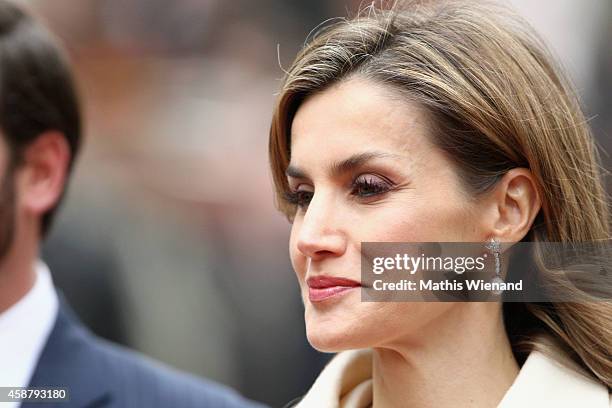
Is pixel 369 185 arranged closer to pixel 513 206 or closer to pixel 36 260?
pixel 513 206

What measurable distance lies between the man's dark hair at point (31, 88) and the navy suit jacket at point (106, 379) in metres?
0.52

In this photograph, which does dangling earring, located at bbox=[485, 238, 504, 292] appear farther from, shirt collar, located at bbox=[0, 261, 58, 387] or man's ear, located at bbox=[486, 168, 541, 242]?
shirt collar, located at bbox=[0, 261, 58, 387]

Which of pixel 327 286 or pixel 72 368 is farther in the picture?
pixel 72 368

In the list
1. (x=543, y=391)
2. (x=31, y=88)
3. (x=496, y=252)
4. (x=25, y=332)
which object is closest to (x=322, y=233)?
(x=496, y=252)

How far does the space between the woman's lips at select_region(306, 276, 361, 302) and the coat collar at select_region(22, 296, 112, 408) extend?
1116 millimetres

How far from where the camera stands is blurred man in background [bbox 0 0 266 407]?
3.88 m

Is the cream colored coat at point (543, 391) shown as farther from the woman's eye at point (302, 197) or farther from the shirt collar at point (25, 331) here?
the shirt collar at point (25, 331)

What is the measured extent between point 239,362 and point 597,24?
11.0 feet

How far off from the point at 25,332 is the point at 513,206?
1776 millimetres

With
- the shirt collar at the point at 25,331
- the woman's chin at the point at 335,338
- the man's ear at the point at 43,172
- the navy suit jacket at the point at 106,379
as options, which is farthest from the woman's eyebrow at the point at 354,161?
the man's ear at the point at 43,172

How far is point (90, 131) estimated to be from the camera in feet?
25.6

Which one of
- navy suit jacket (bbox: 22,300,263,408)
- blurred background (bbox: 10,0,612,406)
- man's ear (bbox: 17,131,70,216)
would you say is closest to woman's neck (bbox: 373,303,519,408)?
navy suit jacket (bbox: 22,300,263,408)

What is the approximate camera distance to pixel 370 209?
3.07m

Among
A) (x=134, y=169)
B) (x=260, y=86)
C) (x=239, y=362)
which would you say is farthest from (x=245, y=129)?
(x=239, y=362)
